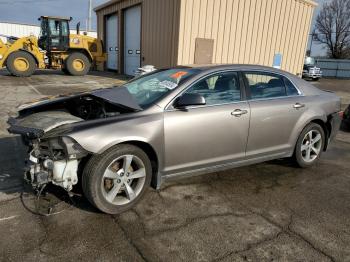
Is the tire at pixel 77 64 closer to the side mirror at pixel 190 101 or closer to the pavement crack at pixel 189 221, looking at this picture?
the side mirror at pixel 190 101

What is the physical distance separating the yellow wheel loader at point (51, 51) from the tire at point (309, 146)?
14.9 m

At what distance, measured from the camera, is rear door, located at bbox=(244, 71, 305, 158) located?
393 centimetres

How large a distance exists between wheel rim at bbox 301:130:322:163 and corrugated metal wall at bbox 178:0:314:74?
10.0 metres

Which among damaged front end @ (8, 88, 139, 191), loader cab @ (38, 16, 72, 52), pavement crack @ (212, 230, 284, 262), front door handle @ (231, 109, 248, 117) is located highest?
loader cab @ (38, 16, 72, 52)

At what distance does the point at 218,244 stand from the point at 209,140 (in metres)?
1.21

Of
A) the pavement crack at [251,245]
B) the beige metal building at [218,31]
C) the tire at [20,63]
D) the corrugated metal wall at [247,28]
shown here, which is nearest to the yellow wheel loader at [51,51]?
the tire at [20,63]

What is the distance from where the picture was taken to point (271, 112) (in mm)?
4004

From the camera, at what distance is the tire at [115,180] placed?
295 cm

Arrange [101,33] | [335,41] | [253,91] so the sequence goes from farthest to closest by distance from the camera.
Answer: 1. [335,41]
2. [101,33]
3. [253,91]

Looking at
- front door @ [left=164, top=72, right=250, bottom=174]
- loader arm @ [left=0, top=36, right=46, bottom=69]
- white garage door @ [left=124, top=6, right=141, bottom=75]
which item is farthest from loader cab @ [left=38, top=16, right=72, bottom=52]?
front door @ [left=164, top=72, right=250, bottom=174]

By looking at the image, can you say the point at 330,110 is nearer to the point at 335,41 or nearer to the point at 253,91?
the point at 253,91

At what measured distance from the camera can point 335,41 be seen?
45.3 meters

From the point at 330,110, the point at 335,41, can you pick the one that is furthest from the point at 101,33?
the point at 335,41

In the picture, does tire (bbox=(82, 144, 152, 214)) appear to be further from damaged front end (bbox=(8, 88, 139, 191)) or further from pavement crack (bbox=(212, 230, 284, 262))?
pavement crack (bbox=(212, 230, 284, 262))
